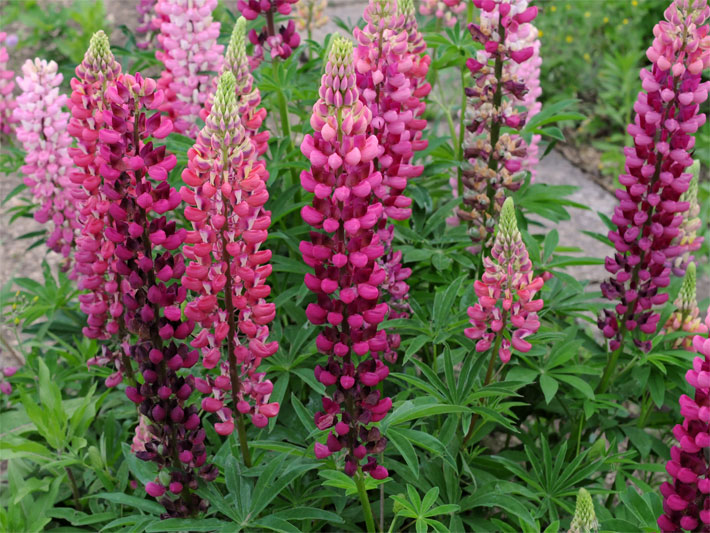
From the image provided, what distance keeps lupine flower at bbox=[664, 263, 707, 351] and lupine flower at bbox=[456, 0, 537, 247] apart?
75cm

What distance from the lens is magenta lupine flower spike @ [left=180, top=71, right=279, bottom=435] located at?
2061mm

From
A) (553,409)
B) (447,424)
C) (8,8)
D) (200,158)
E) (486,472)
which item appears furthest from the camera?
(8,8)

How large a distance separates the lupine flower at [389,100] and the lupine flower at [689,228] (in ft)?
3.43

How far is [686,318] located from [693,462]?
A: 0.90 metres

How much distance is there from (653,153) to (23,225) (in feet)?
16.5

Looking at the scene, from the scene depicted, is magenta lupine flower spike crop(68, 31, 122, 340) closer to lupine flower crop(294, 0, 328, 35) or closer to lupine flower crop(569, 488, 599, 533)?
lupine flower crop(569, 488, 599, 533)

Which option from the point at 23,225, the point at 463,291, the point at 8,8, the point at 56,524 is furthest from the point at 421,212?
the point at 8,8

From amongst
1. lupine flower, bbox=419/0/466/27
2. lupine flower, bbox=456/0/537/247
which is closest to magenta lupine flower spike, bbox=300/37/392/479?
lupine flower, bbox=456/0/537/247

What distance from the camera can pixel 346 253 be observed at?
210 centimetres

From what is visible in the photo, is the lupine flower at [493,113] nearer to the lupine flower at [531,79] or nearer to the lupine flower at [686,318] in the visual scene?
the lupine flower at [531,79]

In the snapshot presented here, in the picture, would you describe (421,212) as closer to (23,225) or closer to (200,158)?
(200,158)

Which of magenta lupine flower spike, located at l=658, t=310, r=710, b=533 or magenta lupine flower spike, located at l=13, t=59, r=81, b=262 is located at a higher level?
magenta lupine flower spike, located at l=13, t=59, r=81, b=262

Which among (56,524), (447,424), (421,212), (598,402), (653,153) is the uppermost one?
(653,153)

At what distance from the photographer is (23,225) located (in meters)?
6.27
